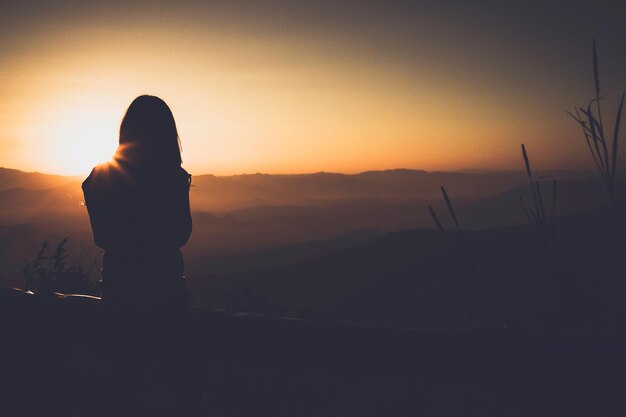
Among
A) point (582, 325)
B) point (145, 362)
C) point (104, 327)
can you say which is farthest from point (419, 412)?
point (104, 327)

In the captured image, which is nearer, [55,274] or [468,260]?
[468,260]

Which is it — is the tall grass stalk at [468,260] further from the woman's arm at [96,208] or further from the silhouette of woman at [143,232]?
the woman's arm at [96,208]

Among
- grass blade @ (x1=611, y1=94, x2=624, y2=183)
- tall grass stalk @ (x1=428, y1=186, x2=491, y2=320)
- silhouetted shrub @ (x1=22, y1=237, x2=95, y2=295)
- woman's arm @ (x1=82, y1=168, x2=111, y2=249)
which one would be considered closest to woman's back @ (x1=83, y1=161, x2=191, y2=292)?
woman's arm @ (x1=82, y1=168, x2=111, y2=249)

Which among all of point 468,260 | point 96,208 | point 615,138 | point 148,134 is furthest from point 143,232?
point 615,138

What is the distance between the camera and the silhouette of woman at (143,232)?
8.31ft

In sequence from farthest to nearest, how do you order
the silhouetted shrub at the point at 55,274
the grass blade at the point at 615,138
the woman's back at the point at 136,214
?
the silhouetted shrub at the point at 55,274 < the woman's back at the point at 136,214 < the grass blade at the point at 615,138

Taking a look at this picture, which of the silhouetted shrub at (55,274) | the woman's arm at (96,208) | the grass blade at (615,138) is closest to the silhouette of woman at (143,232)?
the woman's arm at (96,208)

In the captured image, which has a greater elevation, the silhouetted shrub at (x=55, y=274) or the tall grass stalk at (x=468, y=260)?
the tall grass stalk at (x=468, y=260)

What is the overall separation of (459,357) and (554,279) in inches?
28.7

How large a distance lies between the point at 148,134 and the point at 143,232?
0.50m

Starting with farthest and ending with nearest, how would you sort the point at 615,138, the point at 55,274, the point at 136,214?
1. the point at 55,274
2. the point at 136,214
3. the point at 615,138

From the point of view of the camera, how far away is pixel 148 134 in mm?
2578

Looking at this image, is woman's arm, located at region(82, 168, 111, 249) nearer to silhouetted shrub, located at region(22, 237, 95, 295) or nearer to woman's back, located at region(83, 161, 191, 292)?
woman's back, located at region(83, 161, 191, 292)

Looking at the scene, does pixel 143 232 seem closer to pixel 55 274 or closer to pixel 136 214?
pixel 136 214
